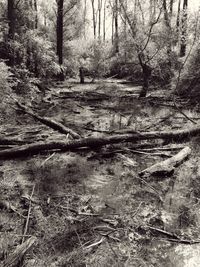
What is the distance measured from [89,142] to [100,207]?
2.64 meters

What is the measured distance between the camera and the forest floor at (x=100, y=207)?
368 cm

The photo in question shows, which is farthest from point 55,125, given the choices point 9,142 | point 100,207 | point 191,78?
point 191,78

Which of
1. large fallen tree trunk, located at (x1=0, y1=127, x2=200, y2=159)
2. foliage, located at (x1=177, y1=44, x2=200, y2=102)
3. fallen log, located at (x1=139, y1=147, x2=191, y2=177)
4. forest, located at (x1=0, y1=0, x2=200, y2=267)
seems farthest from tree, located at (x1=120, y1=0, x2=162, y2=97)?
fallen log, located at (x1=139, y1=147, x2=191, y2=177)

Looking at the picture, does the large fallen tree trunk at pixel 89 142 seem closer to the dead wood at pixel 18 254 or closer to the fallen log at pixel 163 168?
the fallen log at pixel 163 168

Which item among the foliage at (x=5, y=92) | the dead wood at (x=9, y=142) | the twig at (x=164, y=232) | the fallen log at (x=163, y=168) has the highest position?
the foliage at (x=5, y=92)

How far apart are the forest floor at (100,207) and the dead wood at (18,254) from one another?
108mm

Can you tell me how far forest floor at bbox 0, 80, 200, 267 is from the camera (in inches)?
145

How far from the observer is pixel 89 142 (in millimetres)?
7195

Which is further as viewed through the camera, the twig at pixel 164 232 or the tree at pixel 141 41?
the tree at pixel 141 41

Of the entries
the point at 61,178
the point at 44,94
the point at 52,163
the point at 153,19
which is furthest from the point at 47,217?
the point at 153,19

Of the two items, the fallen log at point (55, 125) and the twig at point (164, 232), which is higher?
the fallen log at point (55, 125)

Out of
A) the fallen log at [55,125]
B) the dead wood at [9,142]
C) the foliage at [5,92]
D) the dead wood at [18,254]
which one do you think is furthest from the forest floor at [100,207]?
the foliage at [5,92]

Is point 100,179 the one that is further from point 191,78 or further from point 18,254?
point 191,78

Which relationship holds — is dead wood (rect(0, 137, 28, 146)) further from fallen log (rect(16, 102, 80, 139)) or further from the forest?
fallen log (rect(16, 102, 80, 139))
